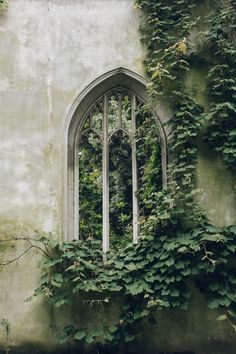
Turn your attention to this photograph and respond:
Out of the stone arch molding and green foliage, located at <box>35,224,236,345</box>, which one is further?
the stone arch molding

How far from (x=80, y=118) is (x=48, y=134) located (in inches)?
24.0

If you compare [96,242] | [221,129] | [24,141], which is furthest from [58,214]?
[221,129]

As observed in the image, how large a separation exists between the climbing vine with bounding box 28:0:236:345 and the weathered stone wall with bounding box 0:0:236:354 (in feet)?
0.93

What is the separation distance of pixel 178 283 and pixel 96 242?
1397 mm

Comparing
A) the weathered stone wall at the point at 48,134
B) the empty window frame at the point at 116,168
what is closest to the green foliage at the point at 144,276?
the weathered stone wall at the point at 48,134

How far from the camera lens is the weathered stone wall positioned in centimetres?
773

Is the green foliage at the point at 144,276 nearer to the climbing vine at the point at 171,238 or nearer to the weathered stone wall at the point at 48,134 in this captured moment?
the climbing vine at the point at 171,238

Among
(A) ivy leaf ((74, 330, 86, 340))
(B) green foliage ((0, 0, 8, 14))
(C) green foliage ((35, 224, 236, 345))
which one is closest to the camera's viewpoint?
(A) ivy leaf ((74, 330, 86, 340))

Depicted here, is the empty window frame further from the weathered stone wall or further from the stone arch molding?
the weathered stone wall

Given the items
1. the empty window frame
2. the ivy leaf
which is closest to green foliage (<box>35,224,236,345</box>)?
the ivy leaf

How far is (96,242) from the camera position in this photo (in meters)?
8.16

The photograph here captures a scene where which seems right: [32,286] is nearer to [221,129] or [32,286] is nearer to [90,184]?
[90,184]

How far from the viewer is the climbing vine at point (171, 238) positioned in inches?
296

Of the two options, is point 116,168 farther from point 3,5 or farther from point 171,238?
point 3,5
